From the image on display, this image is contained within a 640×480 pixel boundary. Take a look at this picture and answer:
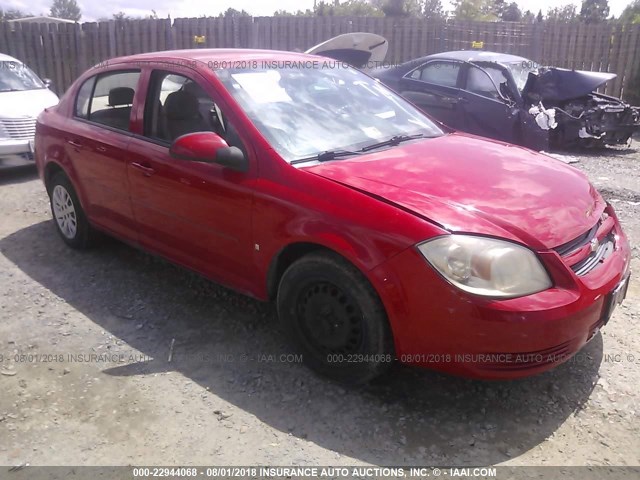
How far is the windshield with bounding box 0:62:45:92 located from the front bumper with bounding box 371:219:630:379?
25.5ft

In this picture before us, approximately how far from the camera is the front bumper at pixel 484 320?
2.45 meters

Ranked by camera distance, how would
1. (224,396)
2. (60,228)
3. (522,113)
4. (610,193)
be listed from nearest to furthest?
(224,396) < (60,228) < (610,193) < (522,113)

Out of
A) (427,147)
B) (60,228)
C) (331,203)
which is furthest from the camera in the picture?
(60,228)

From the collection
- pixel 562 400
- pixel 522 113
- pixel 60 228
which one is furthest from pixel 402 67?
pixel 562 400

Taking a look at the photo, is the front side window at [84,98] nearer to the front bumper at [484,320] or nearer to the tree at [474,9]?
the front bumper at [484,320]

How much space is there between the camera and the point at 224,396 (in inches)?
118

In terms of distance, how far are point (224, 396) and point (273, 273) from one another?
70 centimetres

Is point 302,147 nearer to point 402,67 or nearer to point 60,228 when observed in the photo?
point 60,228

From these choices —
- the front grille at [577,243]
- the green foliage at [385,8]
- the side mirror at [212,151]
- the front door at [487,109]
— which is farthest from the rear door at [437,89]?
the green foliage at [385,8]

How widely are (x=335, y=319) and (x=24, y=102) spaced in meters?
6.88

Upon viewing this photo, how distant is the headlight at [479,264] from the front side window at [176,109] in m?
1.63

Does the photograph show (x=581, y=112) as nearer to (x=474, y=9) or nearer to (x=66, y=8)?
(x=474, y=9)

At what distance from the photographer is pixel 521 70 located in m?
8.99

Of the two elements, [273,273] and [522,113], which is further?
[522,113]
